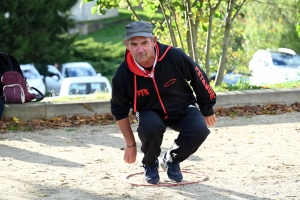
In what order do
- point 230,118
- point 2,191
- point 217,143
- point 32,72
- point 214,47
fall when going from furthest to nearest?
point 32,72
point 214,47
point 230,118
point 217,143
point 2,191

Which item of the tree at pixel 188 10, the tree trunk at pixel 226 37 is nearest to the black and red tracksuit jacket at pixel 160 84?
the tree at pixel 188 10

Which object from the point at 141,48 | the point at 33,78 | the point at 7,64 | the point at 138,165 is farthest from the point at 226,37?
the point at 33,78

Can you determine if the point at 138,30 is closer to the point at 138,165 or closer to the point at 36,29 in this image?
the point at 138,165

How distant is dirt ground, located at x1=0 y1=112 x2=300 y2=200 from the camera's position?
20.5ft

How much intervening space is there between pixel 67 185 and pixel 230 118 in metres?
4.43

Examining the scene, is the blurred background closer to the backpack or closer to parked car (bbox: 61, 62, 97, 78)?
parked car (bbox: 61, 62, 97, 78)

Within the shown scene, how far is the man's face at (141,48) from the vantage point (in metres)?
6.04

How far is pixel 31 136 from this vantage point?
954 cm

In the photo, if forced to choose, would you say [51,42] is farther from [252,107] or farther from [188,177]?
[188,177]

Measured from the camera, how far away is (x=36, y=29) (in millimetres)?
35562

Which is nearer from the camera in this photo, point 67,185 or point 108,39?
point 67,185

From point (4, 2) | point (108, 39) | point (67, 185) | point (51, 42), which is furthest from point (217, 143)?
point (108, 39)

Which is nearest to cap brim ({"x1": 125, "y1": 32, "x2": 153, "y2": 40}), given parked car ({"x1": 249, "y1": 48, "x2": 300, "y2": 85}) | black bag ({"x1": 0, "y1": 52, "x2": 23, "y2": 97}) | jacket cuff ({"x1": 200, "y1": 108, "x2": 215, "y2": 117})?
jacket cuff ({"x1": 200, "y1": 108, "x2": 215, "y2": 117})

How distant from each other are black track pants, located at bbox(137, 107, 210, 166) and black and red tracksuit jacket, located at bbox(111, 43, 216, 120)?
0.27 ft
